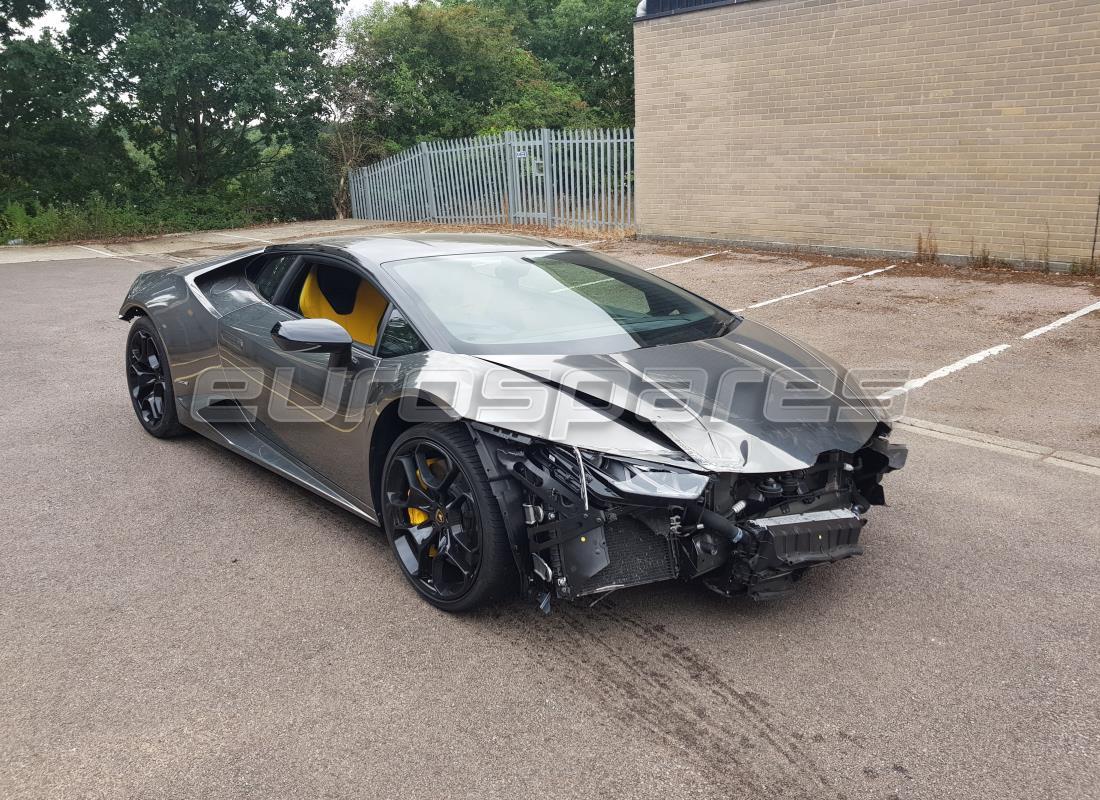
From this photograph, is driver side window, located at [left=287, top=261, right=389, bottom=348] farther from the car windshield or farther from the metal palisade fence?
the metal palisade fence

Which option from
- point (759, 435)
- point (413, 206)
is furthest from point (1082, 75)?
point (413, 206)

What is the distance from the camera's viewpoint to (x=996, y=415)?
19.1 ft

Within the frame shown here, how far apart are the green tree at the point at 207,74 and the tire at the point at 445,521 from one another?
1954 centimetres

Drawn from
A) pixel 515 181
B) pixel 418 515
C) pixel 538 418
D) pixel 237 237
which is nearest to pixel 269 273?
pixel 418 515

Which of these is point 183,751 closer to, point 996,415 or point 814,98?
point 996,415

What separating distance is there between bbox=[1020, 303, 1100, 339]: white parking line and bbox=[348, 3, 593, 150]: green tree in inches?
666

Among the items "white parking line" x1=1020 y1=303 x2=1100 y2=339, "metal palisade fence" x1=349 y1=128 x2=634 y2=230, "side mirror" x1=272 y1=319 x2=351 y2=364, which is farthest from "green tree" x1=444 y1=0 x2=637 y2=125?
"side mirror" x1=272 y1=319 x2=351 y2=364

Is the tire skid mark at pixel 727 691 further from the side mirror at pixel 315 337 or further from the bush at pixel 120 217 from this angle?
the bush at pixel 120 217

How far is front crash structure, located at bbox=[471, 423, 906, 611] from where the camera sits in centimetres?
294

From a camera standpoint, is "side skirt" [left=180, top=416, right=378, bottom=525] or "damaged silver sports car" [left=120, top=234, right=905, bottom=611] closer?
"damaged silver sports car" [left=120, top=234, right=905, bottom=611]

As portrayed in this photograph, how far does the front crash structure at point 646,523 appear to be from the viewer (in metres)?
2.94

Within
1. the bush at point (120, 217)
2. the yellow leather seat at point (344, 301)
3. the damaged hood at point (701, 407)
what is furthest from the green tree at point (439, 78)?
the damaged hood at point (701, 407)

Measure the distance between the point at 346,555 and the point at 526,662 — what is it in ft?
3.94

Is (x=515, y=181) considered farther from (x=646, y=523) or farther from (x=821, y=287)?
(x=646, y=523)
